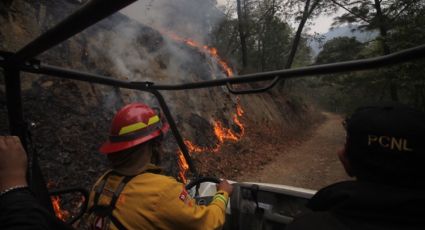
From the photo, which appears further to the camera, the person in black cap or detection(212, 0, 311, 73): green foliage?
detection(212, 0, 311, 73): green foliage

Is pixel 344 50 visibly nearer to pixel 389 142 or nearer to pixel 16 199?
pixel 389 142

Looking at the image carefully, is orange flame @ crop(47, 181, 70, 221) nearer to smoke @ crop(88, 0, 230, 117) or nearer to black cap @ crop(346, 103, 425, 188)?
smoke @ crop(88, 0, 230, 117)

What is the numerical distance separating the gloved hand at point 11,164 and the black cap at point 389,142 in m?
1.61

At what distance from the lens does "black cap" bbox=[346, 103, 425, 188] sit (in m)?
1.25

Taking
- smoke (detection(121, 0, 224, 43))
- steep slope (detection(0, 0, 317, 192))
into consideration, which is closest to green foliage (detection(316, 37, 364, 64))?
steep slope (detection(0, 0, 317, 192))

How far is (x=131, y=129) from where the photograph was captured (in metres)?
2.25

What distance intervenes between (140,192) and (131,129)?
1.71 ft

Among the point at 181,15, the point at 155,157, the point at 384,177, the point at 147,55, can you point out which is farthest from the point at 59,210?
the point at 181,15

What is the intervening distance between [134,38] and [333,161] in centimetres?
923

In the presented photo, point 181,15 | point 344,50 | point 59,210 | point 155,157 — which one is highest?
point 181,15

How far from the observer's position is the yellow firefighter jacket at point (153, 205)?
1908 mm

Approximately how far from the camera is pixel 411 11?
10.2 metres

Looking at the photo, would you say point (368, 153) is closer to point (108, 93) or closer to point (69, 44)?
point (108, 93)

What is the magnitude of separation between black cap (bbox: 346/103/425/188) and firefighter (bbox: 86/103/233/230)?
1144 mm
